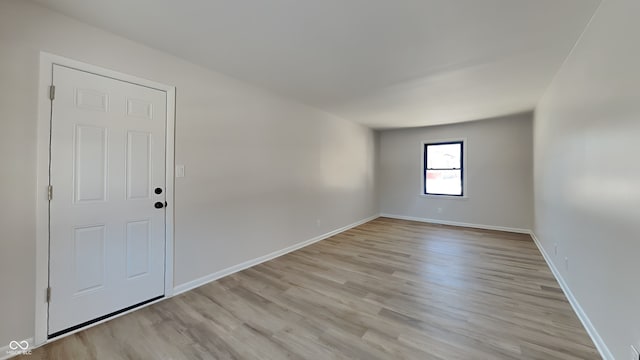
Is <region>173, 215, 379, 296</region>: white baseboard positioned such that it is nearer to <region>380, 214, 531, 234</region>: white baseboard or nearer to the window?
<region>380, 214, 531, 234</region>: white baseboard

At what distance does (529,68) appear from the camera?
268 centimetres

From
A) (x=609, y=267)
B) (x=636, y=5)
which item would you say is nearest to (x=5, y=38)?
(x=636, y=5)

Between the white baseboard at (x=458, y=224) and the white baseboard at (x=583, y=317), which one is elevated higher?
the white baseboard at (x=458, y=224)

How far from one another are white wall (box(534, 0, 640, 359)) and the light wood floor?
16.7 inches

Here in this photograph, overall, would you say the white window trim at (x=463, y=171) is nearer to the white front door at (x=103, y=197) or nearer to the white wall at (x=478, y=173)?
the white wall at (x=478, y=173)

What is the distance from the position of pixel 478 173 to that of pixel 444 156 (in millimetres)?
852

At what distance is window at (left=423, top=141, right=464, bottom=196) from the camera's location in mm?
5801

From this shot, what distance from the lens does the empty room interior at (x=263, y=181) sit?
1.64 m

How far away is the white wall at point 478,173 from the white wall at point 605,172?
9.70 ft

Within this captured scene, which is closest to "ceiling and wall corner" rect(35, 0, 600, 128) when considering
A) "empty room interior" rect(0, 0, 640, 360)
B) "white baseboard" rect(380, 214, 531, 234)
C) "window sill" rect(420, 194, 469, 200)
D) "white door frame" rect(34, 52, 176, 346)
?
"empty room interior" rect(0, 0, 640, 360)

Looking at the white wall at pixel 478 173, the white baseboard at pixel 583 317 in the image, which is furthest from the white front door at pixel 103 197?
the white wall at pixel 478 173

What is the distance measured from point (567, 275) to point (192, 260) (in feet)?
13.1

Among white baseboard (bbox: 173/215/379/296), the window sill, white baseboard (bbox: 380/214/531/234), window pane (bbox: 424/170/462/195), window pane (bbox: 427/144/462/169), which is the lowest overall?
white baseboard (bbox: 173/215/379/296)

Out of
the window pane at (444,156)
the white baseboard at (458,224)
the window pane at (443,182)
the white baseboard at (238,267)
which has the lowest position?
the white baseboard at (238,267)
